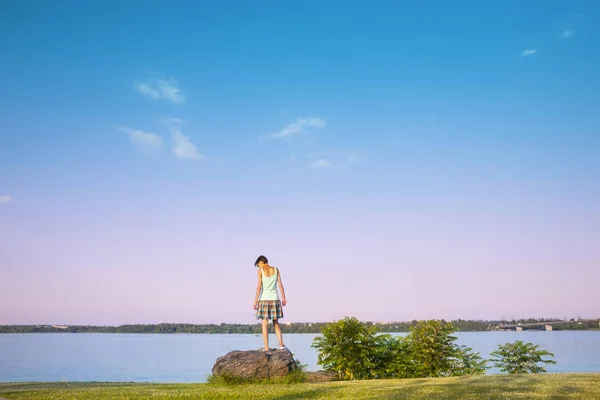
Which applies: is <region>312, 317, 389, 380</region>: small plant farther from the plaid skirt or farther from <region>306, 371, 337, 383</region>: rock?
the plaid skirt

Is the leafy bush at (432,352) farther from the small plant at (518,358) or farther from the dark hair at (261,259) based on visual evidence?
the dark hair at (261,259)

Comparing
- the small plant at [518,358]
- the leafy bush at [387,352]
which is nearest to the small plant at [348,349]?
the leafy bush at [387,352]

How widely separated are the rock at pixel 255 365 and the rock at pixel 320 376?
58 cm

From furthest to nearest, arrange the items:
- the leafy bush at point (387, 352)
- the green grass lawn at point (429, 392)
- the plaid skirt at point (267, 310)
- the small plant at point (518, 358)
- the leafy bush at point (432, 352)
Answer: the small plant at point (518, 358)
the leafy bush at point (432, 352)
the leafy bush at point (387, 352)
the plaid skirt at point (267, 310)
the green grass lawn at point (429, 392)

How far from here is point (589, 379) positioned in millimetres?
11492

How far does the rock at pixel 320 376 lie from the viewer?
48.1 ft

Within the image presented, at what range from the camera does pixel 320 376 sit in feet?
49.8

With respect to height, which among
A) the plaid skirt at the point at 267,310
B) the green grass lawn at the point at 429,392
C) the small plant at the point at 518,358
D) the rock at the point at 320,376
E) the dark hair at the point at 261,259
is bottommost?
the small plant at the point at 518,358

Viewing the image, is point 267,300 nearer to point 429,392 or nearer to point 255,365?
point 255,365

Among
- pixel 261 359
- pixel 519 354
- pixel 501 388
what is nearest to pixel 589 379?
pixel 501 388

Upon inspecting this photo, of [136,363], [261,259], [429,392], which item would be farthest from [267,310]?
[136,363]

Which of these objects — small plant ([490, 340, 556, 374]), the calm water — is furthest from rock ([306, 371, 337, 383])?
small plant ([490, 340, 556, 374])

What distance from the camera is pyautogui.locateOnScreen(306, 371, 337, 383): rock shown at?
48.1ft

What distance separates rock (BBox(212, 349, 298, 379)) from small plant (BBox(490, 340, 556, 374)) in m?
12.2
